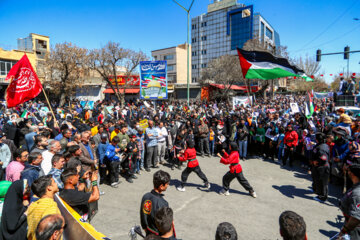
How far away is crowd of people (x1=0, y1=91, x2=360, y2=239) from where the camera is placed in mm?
2701

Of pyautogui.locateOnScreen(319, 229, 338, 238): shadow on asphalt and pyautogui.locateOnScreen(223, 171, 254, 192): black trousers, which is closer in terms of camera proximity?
pyautogui.locateOnScreen(319, 229, 338, 238): shadow on asphalt

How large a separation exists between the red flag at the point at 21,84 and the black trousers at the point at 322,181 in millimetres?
8864

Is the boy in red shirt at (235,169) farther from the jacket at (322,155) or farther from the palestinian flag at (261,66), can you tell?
the palestinian flag at (261,66)

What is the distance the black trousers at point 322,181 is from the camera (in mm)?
5730

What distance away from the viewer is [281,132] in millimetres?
9117

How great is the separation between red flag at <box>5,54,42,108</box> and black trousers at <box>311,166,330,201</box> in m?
8.86

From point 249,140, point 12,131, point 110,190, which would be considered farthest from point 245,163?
point 12,131

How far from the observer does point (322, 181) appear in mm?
5770

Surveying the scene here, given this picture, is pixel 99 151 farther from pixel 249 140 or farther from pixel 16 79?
pixel 249 140

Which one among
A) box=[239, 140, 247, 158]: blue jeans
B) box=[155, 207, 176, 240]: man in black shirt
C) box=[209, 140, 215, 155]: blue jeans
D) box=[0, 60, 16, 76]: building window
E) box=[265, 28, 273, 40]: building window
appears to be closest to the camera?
box=[155, 207, 176, 240]: man in black shirt

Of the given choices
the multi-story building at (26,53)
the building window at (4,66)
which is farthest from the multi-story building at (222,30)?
the building window at (4,66)

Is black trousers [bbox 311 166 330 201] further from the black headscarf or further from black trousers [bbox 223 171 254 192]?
the black headscarf

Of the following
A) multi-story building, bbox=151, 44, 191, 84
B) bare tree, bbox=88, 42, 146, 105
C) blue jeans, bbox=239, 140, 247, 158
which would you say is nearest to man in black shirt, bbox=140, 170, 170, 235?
blue jeans, bbox=239, 140, 247, 158

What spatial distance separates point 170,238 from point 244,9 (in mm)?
75429
